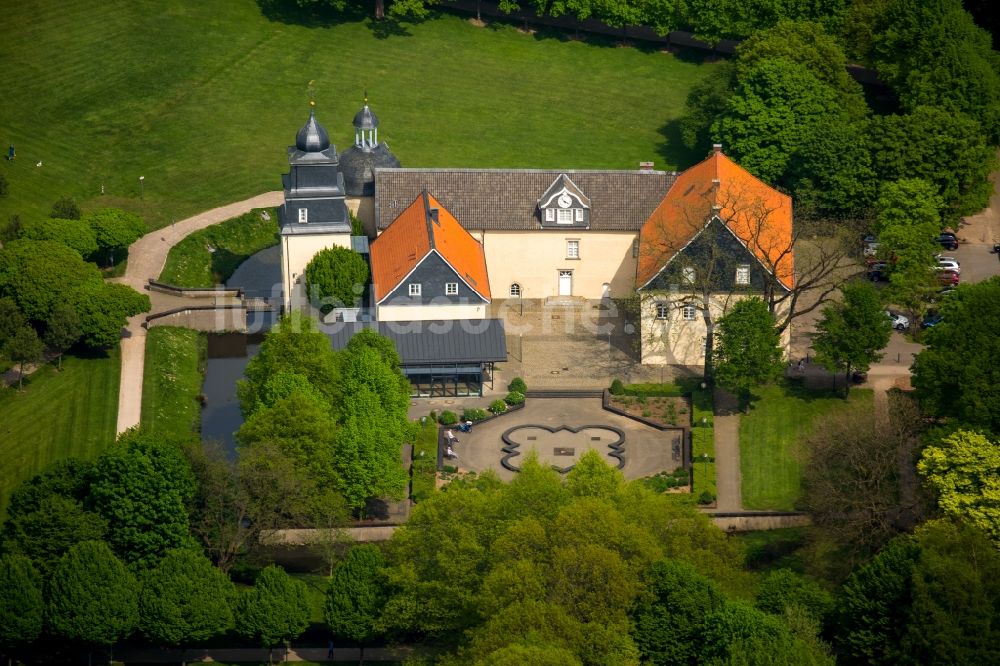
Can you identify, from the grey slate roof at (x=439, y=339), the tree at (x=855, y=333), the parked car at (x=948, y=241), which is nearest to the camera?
the tree at (x=855, y=333)

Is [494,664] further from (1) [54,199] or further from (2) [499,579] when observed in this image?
(1) [54,199]

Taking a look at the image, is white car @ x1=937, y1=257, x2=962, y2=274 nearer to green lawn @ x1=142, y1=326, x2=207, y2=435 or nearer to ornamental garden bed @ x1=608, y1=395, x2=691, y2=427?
ornamental garden bed @ x1=608, y1=395, x2=691, y2=427

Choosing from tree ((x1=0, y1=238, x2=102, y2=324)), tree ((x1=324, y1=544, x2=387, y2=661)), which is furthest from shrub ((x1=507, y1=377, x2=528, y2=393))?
tree ((x1=0, y1=238, x2=102, y2=324))

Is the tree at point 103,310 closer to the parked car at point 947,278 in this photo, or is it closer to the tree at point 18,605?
the tree at point 18,605

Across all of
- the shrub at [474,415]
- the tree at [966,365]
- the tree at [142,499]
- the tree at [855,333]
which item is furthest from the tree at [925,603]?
the tree at [142,499]

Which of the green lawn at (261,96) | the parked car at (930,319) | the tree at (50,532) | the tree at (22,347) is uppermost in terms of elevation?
the green lawn at (261,96)

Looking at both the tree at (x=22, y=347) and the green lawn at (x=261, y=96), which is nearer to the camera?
the tree at (x=22, y=347)

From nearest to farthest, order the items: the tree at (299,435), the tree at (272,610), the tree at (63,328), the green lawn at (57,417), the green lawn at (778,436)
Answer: the tree at (272,610) → the tree at (299,435) → the green lawn at (778,436) → the green lawn at (57,417) → the tree at (63,328)

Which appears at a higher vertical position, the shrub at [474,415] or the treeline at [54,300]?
the treeline at [54,300]
